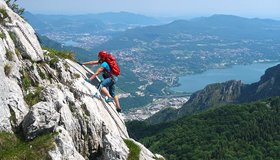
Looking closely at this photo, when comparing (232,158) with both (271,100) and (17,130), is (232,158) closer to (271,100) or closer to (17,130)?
(271,100)

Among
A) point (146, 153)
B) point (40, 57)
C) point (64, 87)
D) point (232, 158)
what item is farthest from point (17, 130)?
point (232, 158)

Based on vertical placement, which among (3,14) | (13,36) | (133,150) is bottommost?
(133,150)

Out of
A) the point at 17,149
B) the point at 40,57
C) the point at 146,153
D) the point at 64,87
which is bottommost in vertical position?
the point at 146,153

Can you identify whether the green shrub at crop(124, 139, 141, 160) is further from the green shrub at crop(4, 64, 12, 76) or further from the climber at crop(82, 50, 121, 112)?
the green shrub at crop(4, 64, 12, 76)

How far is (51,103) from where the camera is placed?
1714 centimetres

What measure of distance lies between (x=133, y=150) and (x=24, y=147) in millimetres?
6095

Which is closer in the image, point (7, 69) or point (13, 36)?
point (7, 69)

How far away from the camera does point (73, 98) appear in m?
19.1

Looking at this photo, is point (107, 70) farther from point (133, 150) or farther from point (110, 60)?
point (133, 150)

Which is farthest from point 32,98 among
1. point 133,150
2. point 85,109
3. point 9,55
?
point 133,150


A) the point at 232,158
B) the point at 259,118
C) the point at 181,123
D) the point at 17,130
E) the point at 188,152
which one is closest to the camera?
the point at 17,130

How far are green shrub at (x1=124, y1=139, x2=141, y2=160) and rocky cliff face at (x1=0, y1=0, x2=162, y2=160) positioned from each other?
38 cm

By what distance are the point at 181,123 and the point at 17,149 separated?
142 m

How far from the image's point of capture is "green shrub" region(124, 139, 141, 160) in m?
19.1
